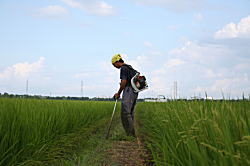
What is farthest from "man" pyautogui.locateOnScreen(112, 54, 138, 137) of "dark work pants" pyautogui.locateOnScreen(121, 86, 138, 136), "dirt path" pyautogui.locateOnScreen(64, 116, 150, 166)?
"dirt path" pyautogui.locateOnScreen(64, 116, 150, 166)

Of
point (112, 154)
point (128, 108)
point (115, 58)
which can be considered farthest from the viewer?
point (115, 58)

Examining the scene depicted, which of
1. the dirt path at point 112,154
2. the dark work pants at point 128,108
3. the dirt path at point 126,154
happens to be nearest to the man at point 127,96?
the dark work pants at point 128,108

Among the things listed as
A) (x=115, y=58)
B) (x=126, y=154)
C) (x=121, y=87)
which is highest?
(x=115, y=58)

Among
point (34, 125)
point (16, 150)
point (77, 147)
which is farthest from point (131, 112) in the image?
point (16, 150)

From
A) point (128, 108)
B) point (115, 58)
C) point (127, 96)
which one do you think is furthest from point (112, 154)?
point (115, 58)

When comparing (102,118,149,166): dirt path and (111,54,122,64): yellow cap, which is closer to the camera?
(102,118,149,166): dirt path

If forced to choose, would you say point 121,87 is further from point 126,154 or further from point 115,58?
point 126,154

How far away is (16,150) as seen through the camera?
3.33 metres

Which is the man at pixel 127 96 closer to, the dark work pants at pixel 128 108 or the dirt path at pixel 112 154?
the dark work pants at pixel 128 108

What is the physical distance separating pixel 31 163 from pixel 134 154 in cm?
173

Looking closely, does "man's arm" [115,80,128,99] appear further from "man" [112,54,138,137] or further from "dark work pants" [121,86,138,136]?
"dark work pants" [121,86,138,136]

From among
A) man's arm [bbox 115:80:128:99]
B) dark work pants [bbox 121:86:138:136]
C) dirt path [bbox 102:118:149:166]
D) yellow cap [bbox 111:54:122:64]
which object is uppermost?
yellow cap [bbox 111:54:122:64]

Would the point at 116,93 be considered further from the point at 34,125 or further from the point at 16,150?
the point at 16,150

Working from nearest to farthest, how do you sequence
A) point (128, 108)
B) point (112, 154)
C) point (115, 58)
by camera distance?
point (112, 154)
point (128, 108)
point (115, 58)
